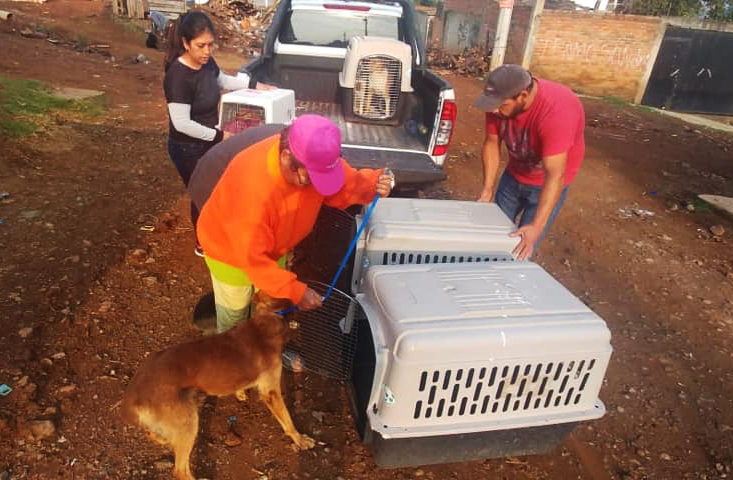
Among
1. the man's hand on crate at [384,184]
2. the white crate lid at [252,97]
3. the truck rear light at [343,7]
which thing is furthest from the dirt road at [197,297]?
the truck rear light at [343,7]

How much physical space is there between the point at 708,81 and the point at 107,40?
1680 cm

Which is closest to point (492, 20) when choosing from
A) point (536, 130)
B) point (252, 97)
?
point (252, 97)

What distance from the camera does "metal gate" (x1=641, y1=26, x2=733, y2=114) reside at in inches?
488

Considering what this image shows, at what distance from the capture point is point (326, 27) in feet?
19.7

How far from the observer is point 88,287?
352 cm

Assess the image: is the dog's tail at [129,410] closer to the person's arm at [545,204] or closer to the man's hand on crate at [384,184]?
the man's hand on crate at [384,184]

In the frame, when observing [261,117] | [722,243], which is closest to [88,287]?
[261,117]

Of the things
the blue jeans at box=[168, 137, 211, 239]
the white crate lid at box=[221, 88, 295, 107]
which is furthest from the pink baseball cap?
the blue jeans at box=[168, 137, 211, 239]

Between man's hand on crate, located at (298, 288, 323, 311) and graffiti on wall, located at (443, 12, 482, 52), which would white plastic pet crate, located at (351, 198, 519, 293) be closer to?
man's hand on crate, located at (298, 288, 323, 311)

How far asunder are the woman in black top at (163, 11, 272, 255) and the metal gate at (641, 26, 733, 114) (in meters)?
13.2

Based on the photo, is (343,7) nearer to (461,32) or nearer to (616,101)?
(616,101)

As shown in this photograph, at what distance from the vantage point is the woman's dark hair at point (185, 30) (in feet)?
10.0

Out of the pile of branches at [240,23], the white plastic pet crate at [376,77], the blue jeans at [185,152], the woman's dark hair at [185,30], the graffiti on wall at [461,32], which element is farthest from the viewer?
the graffiti on wall at [461,32]

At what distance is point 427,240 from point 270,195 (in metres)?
0.93
